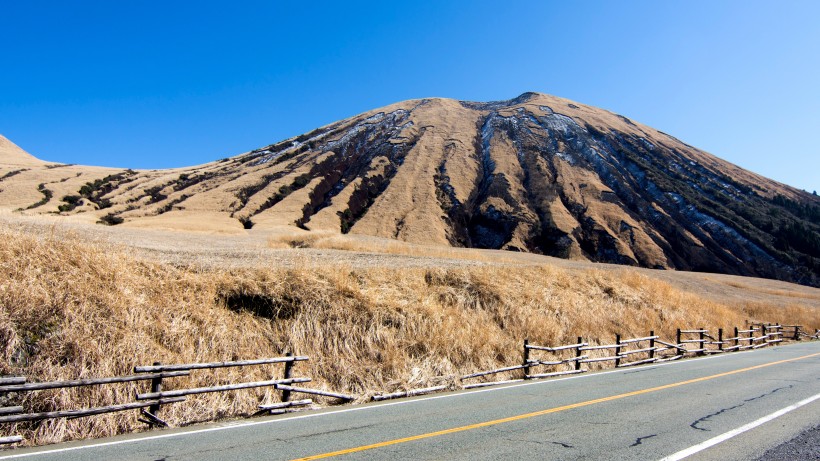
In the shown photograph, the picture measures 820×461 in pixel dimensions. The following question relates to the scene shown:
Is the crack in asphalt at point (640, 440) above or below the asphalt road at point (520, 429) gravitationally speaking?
above

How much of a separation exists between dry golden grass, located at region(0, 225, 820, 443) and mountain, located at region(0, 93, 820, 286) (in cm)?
3053

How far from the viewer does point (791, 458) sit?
5285 mm

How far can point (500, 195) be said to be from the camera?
6625 centimetres

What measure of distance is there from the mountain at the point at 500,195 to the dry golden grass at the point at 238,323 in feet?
100

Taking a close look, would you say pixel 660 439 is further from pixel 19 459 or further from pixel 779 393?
pixel 19 459

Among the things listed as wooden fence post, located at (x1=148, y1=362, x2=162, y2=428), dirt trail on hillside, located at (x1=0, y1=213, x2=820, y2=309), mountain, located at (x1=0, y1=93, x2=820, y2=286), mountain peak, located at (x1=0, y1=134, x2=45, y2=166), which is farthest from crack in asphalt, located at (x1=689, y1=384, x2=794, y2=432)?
mountain peak, located at (x1=0, y1=134, x2=45, y2=166)

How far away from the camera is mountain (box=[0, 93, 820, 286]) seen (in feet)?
179

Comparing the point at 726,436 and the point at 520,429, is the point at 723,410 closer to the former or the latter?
the point at 726,436

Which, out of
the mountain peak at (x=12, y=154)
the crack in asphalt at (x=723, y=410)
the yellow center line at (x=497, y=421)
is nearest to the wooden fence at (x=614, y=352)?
the yellow center line at (x=497, y=421)

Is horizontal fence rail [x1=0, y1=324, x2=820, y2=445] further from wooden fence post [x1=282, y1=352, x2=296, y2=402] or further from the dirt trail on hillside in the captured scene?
the dirt trail on hillside

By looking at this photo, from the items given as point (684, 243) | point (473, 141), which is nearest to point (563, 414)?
point (684, 243)

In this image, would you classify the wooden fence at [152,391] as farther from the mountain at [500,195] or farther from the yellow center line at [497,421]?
the mountain at [500,195]

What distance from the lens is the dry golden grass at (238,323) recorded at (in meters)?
7.43

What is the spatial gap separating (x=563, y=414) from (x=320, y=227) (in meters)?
47.8
